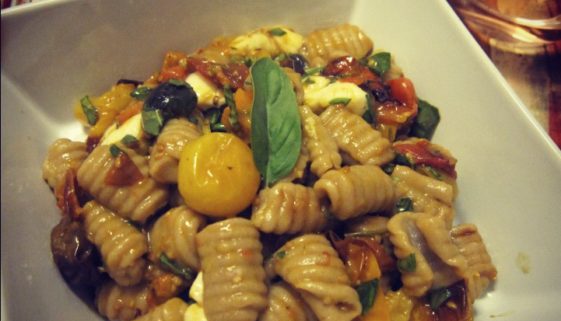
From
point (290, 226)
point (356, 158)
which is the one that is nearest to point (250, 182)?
point (290, 226)

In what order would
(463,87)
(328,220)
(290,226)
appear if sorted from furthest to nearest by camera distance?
1. (463,87)
2. (328,220)
3. (290,226)

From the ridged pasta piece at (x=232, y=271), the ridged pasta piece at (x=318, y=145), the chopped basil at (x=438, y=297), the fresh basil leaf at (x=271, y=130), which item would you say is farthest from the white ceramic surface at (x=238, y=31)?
the fresh basil leaf at (x=271, y=130)

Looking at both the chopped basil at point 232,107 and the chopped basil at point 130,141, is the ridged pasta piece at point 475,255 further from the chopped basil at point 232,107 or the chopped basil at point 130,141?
the chopped basil at point 130,141

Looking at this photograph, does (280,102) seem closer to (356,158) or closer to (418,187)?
(356,158)

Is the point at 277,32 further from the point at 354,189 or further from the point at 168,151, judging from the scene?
the point at 354,189

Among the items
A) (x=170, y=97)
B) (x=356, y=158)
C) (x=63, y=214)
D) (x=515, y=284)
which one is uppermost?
(x=170, y=97)

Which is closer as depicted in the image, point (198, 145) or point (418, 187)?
point (198, 145)
